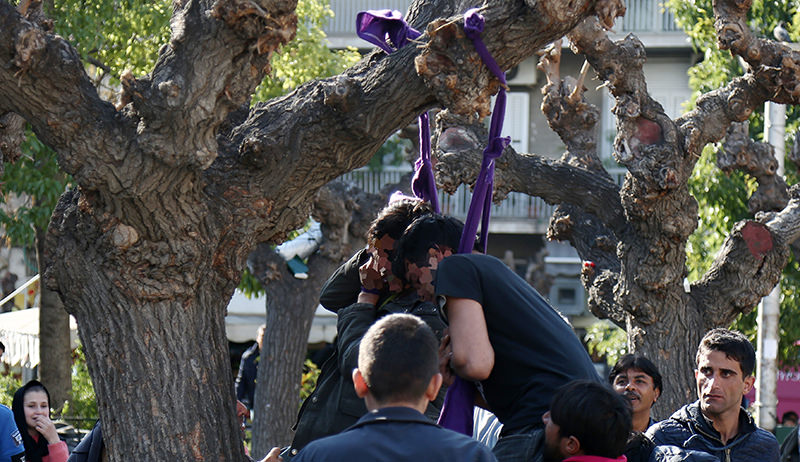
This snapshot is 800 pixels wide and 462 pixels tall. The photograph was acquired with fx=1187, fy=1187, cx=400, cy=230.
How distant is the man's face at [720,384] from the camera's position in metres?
5.45

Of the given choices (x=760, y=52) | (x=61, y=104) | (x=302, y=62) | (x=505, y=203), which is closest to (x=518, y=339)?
(x=61, y=104)

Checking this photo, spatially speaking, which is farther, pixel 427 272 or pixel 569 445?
pixel 427 272

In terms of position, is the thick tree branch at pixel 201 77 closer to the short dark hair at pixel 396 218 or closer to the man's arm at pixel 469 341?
the short dark hair at pixel 396 218

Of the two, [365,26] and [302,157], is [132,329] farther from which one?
[365,26]

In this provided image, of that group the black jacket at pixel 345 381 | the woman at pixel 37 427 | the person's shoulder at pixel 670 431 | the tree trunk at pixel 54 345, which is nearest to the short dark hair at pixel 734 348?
the person's shoulder at pixel 670 431

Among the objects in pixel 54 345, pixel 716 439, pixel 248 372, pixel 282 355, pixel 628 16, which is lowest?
pixel 248 372

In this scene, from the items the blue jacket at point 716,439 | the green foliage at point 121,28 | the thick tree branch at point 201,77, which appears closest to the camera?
the thick tree branch at point 201,77

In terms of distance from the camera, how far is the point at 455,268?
3.80 metres

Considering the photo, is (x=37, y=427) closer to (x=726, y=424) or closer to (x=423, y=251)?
(x=423, y=251)

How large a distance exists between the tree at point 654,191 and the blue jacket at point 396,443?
20.4 feet

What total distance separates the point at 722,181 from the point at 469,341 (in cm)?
1074

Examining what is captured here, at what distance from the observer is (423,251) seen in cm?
419

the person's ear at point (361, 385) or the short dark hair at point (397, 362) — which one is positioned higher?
the short dark hair at point (397, 362)

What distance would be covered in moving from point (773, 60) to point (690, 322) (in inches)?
89.0
